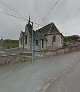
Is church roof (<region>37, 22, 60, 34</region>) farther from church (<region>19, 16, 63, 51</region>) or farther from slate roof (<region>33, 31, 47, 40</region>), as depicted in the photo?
slate roof (<region>33, 31, 47, 40</region>)

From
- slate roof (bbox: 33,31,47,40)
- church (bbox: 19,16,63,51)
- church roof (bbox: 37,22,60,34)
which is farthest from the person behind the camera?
church roof (bbox: 37,22,60,34)

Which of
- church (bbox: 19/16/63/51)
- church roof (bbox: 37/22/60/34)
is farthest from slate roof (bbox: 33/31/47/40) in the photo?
Answer: church roof (bbox: 37/22/60/34)

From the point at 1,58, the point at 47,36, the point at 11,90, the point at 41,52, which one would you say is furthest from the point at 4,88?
the point at 47,36

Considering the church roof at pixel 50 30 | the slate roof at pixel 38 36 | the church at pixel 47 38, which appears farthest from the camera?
the church roof at pixel 50 30

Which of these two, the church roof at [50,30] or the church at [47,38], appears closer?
the church at [47,38]

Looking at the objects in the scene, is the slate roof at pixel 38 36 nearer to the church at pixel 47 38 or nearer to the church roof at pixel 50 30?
the church at pixel 47 38

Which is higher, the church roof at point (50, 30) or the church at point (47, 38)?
the church roof at point (50, 30)

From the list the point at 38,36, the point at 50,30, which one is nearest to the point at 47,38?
the point at 50,30

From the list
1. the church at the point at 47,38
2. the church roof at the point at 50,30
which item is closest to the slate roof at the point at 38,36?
the church at the point at 47,38

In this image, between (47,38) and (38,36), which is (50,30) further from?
(38,36)

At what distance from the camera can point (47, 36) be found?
5384cm

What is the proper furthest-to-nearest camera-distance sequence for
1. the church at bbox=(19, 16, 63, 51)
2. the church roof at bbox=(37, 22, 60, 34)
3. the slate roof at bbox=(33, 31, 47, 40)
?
1. the church roof at bbox=(37, 22, 60, 34)
2. the church at bbox=(19, 16, 63, 51)
3. the slate roof at bbox=(33, 31, 47, 40)

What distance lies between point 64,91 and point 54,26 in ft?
150

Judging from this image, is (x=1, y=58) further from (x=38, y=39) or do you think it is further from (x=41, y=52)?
(x=38, y=39)
